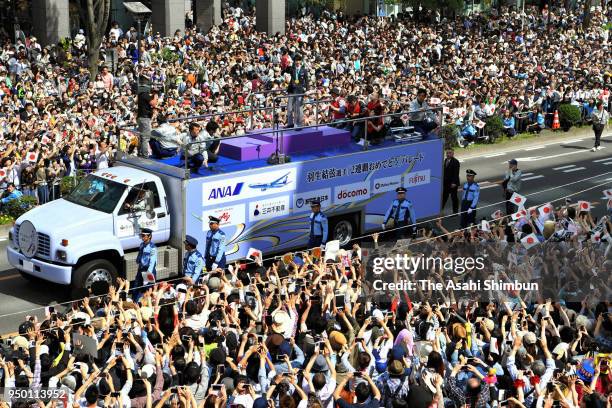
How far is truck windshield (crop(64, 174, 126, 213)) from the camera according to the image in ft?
62.6

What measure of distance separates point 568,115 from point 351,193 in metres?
17.0

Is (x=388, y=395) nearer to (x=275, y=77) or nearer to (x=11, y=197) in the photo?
(x=11, y=197)

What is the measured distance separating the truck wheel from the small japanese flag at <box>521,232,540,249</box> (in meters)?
4.91

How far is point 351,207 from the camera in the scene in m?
21.7

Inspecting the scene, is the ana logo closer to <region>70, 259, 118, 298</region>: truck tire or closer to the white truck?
the white truck

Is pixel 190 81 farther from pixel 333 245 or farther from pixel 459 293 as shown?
pixel 459 293

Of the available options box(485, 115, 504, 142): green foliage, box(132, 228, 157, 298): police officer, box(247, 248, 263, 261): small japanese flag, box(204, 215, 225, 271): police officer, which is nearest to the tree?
box(485, 115, 504, 142): green foliage

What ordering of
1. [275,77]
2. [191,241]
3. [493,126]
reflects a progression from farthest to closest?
[275,77] → [493,126] → [191,241]

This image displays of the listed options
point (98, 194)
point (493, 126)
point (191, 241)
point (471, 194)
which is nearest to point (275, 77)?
point (493, 126)

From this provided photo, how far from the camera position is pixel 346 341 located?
45.0 feet

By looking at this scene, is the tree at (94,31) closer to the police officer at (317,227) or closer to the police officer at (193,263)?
the police officer at (317,227)

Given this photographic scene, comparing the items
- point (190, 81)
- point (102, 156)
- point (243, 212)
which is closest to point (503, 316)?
point (243, 212)

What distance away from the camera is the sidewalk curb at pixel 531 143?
3300 cm

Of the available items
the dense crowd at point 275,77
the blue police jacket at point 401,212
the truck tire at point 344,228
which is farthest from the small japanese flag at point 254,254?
the dense crowd at point 275,77
